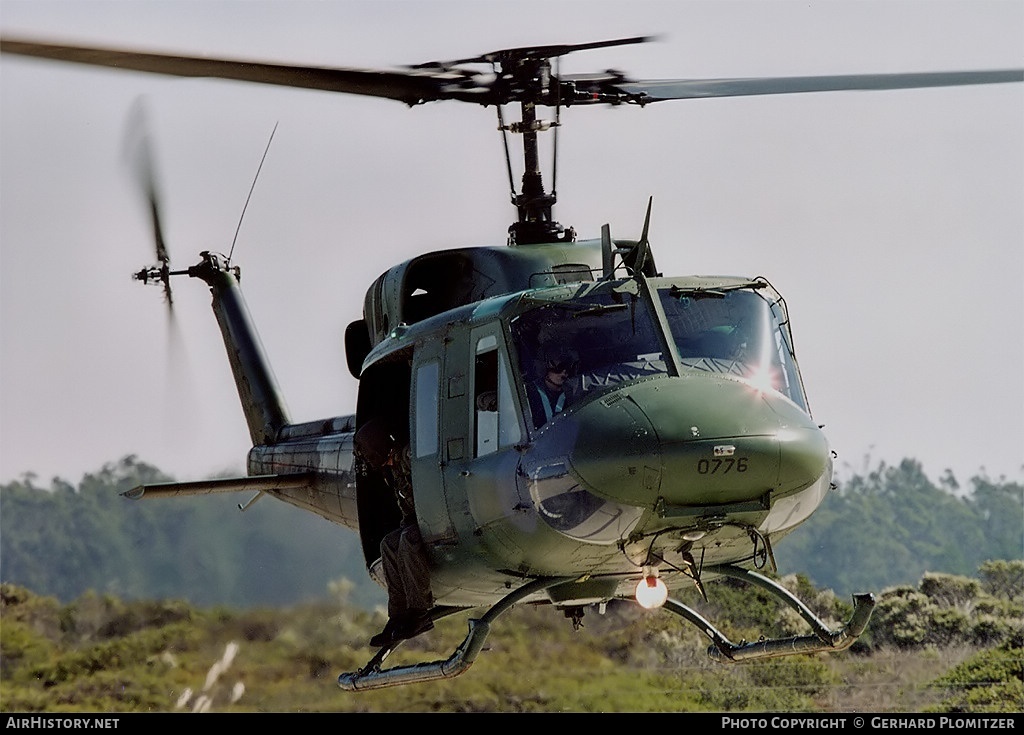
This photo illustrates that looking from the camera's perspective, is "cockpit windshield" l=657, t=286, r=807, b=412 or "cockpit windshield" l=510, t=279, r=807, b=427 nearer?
"cockpit windshield" l=510, t=279, r=807, b=427

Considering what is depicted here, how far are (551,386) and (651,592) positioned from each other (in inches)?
46.7

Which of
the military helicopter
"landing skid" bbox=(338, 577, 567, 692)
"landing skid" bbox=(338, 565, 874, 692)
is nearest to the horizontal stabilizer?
the military helicopter

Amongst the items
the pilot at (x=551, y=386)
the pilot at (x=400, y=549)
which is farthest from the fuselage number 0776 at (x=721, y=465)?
the pilot at (x=400, y=549)

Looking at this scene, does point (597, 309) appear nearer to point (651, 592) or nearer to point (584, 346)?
point (584, 346)

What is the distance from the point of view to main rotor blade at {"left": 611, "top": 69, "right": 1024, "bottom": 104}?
10500 millimetres

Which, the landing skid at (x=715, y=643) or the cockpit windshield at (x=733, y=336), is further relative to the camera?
the landing skid at (x=715, y=643)

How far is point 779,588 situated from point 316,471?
389 cm

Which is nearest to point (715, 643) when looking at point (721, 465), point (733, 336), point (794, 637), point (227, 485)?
point (794, 637)

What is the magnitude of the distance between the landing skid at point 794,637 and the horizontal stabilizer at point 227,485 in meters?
3.67

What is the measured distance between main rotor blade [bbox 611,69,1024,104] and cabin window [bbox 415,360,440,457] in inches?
85.3

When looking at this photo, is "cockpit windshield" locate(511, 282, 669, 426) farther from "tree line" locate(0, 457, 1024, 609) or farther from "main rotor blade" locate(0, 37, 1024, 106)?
"tree line" locate(0, 457, 1024, 609)

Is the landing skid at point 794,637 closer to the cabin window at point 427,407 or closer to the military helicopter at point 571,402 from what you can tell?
the military helicopter at point 571,402

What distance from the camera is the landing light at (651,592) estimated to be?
898cm
